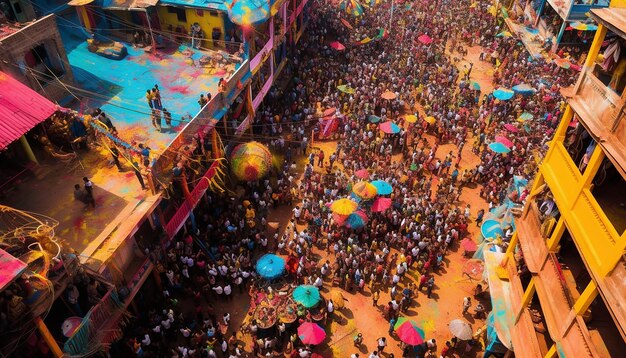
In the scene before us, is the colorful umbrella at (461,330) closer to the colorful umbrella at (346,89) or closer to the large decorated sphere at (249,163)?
the large decorated sphere at (249,163)

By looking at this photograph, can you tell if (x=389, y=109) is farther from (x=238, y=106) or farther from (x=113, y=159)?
(x=113, y=159)

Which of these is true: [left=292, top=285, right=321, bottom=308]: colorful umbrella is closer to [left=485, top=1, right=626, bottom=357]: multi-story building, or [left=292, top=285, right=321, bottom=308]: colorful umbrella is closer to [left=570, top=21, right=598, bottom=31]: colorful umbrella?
[left=485, top=1, right=626, bottom=357]: multi-story building

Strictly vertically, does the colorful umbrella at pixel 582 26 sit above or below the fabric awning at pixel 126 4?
below

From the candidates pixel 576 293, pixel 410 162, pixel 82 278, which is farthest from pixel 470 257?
pixel 82 278

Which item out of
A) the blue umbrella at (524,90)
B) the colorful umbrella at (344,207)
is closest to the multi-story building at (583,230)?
the colorful umbrella at (344,207)

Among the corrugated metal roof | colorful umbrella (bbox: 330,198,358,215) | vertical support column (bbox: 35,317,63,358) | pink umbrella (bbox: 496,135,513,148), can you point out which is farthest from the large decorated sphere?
pink umbrella (bbox: 496,135,513,148)

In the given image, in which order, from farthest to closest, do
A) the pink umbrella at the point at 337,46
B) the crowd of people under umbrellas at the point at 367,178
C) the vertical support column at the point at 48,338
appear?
the pink umbrella at the point at 337,46 < the crowd of people under umbrellas at the point at 367,178 < the vertical support column at the point at 48,338
